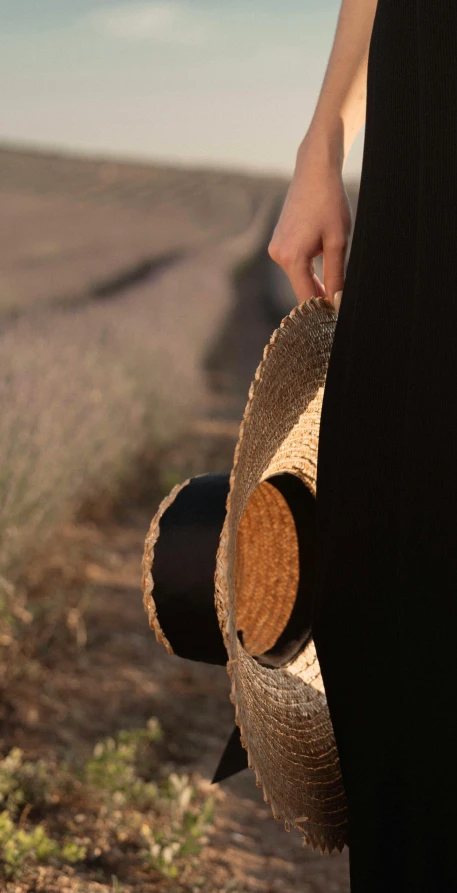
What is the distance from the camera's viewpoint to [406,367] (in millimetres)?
1039

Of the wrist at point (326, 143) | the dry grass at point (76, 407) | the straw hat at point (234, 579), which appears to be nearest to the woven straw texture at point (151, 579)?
the straw hat at point (234, 579)

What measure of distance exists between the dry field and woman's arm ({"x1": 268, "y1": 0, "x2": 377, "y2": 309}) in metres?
1.11

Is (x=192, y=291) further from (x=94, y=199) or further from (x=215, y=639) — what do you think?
(x=94, y=199)

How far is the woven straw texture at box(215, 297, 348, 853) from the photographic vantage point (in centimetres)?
114

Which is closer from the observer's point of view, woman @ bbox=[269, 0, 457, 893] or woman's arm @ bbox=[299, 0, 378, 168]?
woman @ bbox=[269, 0, 457, 893]

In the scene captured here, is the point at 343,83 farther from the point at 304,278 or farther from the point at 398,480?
the point at 398,480

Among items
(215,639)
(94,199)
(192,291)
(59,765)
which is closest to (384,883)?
(215,639)

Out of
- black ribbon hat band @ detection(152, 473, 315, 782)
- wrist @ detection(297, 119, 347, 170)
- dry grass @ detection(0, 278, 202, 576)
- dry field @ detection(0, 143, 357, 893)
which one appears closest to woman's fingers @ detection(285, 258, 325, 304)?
wrist @ detection(297, 119, 347, 170)

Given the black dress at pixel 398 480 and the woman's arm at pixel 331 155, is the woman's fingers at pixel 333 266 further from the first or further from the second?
the black dress at pixel 398 480

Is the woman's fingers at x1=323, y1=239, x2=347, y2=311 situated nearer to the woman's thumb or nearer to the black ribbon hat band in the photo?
the woman's thumb

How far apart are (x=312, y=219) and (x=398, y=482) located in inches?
16.9

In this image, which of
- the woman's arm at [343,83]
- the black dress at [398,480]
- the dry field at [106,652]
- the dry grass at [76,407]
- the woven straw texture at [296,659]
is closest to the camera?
the black dress at [398,480]

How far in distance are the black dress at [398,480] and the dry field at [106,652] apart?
703 millimetres

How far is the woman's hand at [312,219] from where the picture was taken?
4.18ft
